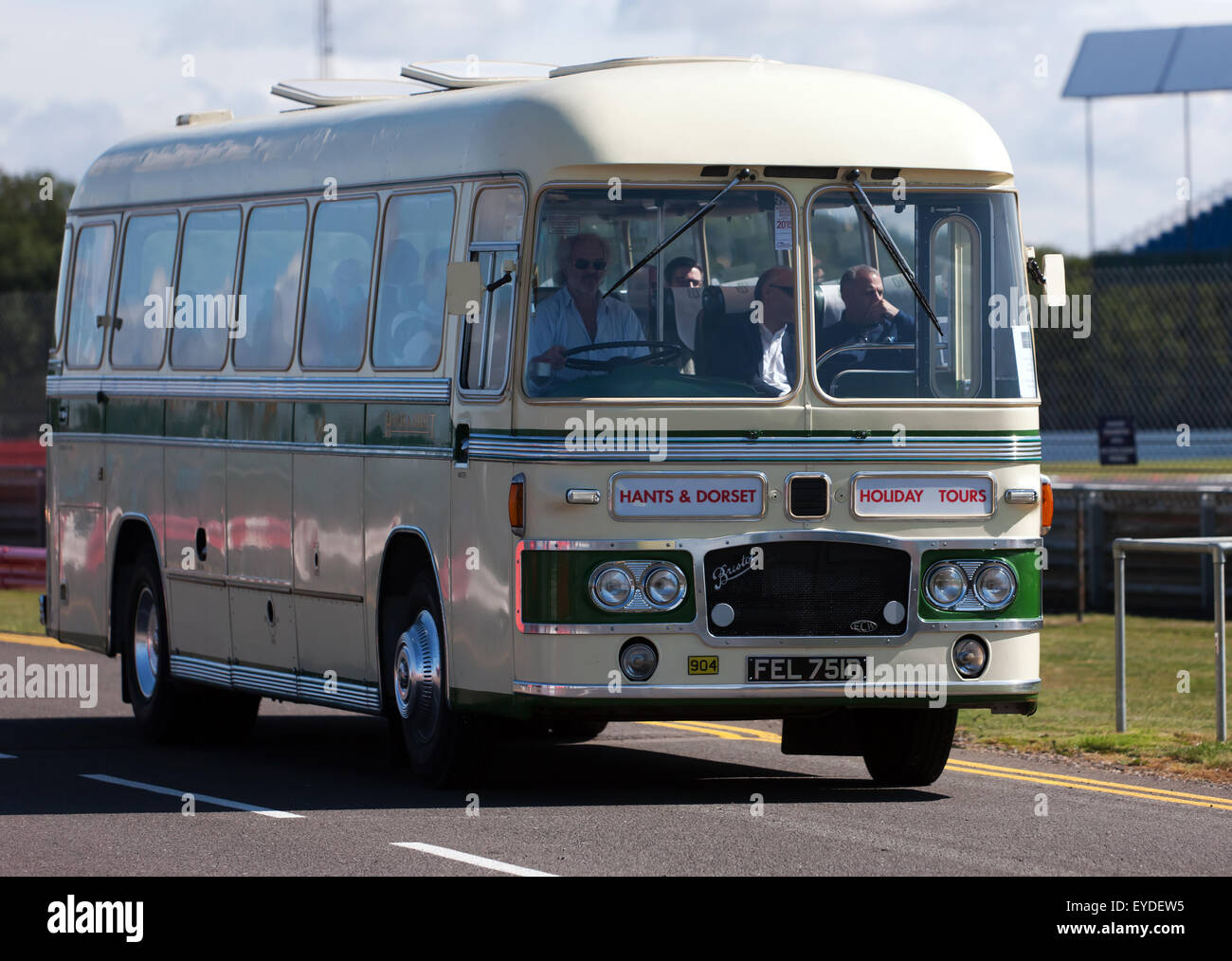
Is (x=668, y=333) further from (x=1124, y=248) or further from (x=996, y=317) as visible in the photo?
(x=1124, y=248)

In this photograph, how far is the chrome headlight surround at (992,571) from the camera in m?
11.1

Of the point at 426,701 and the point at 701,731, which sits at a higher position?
the point at 426,701

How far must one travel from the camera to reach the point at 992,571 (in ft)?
36.3

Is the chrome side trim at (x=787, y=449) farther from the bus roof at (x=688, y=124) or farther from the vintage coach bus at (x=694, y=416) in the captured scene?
the bus roof at (x=688, y=124)

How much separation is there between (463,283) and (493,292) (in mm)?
144

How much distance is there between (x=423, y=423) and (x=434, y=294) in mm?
603

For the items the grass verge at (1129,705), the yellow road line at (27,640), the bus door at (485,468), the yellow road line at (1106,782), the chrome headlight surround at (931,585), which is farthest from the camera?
the yellow road line at (27,640)

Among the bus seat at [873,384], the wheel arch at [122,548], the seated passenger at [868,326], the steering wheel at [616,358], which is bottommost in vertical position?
the wheel arch at [122,548]

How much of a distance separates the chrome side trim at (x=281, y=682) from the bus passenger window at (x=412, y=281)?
163cm

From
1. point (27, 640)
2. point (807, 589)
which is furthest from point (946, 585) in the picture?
point (27, 640)

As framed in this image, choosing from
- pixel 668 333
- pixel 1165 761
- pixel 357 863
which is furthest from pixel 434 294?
pixel 1165 761

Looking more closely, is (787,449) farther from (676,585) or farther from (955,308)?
(955,308)

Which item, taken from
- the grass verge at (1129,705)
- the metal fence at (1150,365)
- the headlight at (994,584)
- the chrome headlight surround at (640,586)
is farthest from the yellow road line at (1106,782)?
the metal fence at (1150,365)

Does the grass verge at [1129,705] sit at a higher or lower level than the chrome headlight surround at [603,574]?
lower
